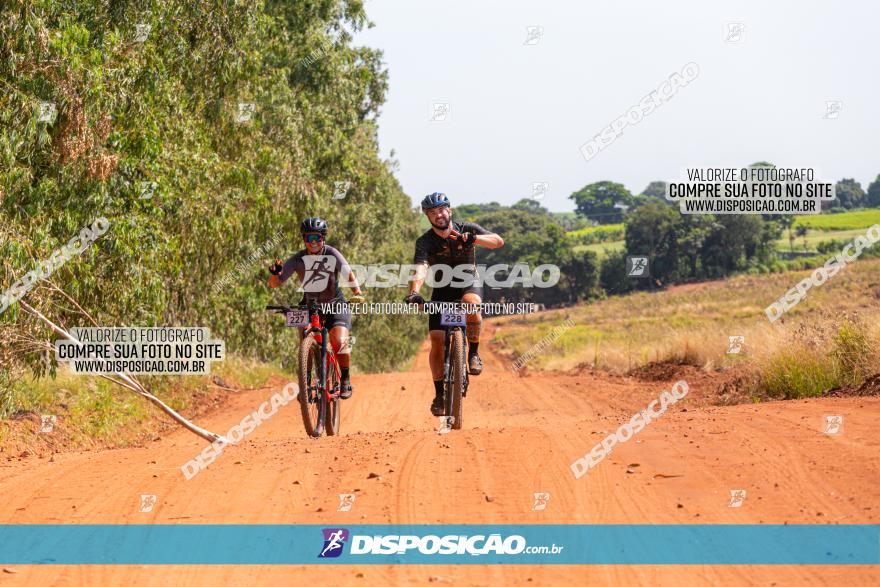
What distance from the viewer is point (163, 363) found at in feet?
57.1

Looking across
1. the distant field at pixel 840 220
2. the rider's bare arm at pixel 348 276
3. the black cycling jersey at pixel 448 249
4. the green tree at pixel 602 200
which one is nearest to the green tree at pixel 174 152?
the rider's bare arm at pixel 348 276

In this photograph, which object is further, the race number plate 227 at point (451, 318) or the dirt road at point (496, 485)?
the race number plate 227 at point (451, 318)

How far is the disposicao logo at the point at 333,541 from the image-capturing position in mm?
6148

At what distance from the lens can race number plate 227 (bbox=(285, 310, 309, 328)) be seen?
11.0 m

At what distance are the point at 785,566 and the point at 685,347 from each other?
18193 millimetres

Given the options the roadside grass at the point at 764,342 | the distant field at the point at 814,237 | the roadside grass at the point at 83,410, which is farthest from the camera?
the distant field at the point at 814,237

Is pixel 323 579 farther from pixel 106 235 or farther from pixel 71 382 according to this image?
pixel 71 382

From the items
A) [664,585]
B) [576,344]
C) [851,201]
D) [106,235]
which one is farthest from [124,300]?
[851,201]

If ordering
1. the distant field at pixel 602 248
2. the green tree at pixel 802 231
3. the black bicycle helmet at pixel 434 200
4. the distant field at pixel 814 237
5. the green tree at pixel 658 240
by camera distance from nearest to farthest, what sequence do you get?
the black bicycle helmet at pixel 434 200, the green tree at pixel 658 240, the distant field at pixel 814 237, the distant field at pixel 602 248, the green tree at pixel 802 231

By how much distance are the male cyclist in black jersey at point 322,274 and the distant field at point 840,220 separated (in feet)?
326

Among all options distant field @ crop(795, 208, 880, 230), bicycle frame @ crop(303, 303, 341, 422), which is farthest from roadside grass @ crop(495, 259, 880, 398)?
distant field @ crop(795, 208, 880, 230)

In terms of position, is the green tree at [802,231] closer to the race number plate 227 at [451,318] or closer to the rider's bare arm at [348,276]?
the race number plate 227 at [451,318]

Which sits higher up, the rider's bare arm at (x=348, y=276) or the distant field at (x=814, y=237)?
the distant field at (x=814, y=237)

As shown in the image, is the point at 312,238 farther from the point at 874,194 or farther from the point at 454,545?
the point at 874,194
